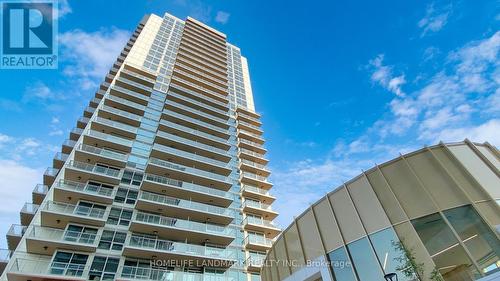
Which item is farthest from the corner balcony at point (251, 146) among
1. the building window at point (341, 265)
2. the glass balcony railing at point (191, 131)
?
the building window at point (341, 265)

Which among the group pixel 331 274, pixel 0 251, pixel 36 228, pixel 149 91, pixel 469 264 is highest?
pixel 149 91

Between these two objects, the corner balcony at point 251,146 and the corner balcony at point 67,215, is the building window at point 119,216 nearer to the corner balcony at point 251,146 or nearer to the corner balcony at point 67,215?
the corner balcony at point 67,215

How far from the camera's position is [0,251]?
845 inches

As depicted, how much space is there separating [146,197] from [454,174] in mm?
26323

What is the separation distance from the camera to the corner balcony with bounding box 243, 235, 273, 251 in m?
30.8

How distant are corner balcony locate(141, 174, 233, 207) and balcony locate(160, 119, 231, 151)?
8822 millimetres

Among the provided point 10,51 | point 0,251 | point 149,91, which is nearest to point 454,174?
point 0,251

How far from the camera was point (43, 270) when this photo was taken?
20734 millimetres

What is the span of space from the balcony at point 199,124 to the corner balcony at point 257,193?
30.1 feet

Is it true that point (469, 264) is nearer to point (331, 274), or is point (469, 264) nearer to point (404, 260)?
point (404, 260)

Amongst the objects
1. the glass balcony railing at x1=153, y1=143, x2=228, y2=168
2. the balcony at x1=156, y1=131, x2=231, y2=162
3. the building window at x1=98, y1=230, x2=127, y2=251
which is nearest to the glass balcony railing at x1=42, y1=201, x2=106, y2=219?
the building window at x1=98, y1=230, x2=127, y2=251

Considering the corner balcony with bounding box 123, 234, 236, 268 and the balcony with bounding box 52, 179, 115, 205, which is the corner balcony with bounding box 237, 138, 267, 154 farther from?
the balcony with bounding box 52, 179, 115, 205

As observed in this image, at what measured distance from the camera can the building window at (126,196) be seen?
28.2m

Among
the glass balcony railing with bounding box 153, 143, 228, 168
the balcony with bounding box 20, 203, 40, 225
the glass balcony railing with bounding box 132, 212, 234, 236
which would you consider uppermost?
the glass balcony railing with bounding box 153, 143, 228, 168
